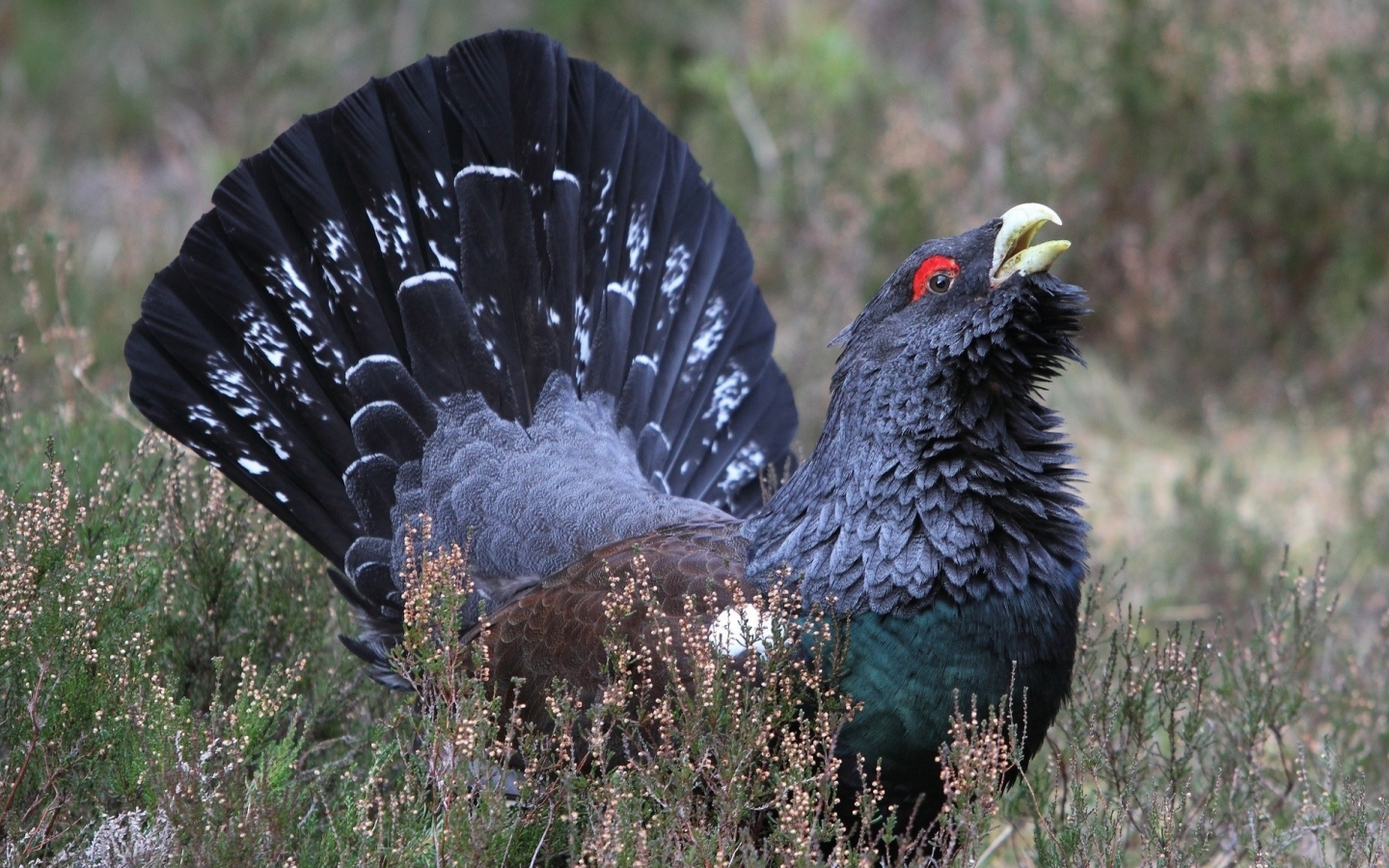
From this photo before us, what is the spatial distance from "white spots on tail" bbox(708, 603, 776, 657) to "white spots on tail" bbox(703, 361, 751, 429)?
1413 mm

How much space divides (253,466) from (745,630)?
160 centimetres

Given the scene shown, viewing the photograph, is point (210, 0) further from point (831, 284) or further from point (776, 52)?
point (831, 284)

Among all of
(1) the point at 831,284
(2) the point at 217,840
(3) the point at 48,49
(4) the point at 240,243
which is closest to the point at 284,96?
(3) the point at 48,49

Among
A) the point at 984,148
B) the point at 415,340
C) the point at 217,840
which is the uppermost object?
the point at 984,148

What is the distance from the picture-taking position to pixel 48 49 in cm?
1027

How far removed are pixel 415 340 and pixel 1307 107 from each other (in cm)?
574

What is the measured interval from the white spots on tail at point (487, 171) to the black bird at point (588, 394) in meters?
0.01

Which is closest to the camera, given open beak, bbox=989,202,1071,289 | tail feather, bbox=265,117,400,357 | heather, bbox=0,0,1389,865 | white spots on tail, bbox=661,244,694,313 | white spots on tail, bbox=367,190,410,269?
heather, bbox=0,0,1389,865

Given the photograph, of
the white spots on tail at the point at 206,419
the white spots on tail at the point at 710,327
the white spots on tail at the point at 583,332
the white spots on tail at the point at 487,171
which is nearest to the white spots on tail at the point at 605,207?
the white spots on tail at the point at 583,332

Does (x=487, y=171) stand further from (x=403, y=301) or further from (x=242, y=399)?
(x=242, y=399)

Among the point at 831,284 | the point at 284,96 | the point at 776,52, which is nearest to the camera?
the point at 831,284

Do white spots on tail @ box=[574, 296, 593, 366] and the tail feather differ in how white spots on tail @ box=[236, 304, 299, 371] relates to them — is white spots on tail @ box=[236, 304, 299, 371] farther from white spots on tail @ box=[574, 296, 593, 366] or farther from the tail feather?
white spots on tail @ box=[574, 296, 593, 366]

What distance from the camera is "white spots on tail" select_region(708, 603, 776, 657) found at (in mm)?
3164

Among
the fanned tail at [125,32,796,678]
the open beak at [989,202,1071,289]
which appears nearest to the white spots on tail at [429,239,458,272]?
the fanned tail at [125,32,796,678]
